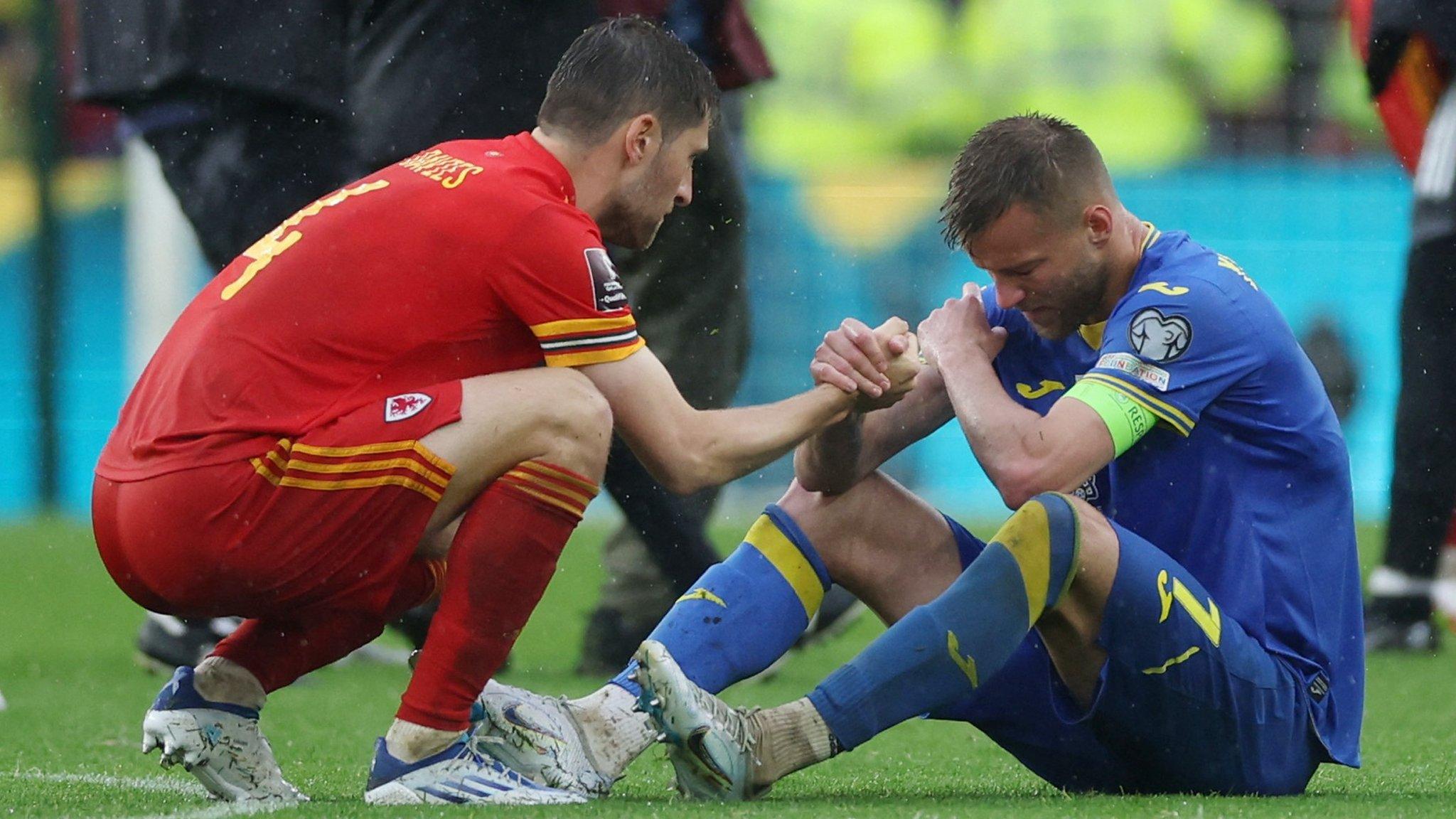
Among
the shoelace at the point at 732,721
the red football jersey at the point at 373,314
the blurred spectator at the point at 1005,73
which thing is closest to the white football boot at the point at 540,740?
the shoelace at the point at 732,721

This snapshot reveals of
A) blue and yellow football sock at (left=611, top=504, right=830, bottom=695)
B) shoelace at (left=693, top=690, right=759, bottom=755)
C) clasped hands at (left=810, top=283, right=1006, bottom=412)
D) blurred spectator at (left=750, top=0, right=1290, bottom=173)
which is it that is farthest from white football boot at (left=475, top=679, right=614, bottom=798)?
blurred spectator at (left=750, top=0, right=1290, bottom=173)

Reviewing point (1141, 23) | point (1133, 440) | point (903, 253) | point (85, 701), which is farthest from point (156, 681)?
point (1141, 23)

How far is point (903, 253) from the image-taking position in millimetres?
10219

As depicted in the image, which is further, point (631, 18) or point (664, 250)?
point (664, 250)

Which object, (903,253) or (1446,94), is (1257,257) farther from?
(1446,94)

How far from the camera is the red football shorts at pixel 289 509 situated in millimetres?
2758

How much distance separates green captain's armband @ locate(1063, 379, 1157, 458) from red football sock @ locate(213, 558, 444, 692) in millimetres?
975

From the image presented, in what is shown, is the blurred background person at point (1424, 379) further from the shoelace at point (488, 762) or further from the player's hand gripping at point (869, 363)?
the shoelace at point (488, 762)

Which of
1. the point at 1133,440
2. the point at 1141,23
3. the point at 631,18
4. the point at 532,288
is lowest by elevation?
the point at 1141,23

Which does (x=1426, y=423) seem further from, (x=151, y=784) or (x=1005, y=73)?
(x=1005, y=73)

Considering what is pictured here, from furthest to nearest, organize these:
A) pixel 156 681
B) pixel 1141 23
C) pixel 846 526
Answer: pixel 1141 23 < pixel 156 681 < pixel 846 526

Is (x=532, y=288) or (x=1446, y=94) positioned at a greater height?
(x=532, y=288)

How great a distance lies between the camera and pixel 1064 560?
8.64ft

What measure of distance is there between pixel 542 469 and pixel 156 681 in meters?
2.24
